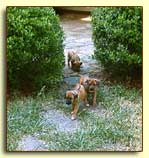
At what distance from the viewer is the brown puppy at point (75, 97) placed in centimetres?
221

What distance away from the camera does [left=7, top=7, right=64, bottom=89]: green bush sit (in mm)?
2197

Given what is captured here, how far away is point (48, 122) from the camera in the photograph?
2.21 meters

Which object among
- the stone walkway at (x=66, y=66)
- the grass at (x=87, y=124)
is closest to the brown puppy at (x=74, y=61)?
the stone walkway at (x=66, y=66)

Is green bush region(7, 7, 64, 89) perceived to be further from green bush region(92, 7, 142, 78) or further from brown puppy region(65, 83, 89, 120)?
green bush region(92, 7, 142, 78)

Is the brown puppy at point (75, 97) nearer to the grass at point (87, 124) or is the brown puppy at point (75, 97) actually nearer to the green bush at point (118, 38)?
the grass at point (87, 124)

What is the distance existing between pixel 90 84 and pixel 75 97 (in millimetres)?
119

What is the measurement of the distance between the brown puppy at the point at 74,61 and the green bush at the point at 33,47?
55 mm

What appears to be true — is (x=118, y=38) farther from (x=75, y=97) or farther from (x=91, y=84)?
(x=75, y=97)

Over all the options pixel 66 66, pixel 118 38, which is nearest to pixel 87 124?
pixel 66 66

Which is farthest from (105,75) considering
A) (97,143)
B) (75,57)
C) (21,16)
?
(21,16)

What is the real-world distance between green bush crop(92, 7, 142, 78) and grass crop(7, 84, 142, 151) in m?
0.16

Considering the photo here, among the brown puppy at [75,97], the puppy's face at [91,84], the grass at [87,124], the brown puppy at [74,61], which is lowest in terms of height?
the grass at [87,124]
